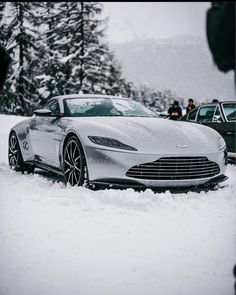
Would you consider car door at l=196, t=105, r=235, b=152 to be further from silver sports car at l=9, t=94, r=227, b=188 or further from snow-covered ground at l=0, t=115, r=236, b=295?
snow-covered ground at l=0, t=115, r=236, b=295

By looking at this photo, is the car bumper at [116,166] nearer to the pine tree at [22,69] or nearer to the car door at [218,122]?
the car door at [218,122]

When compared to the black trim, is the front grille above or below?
above

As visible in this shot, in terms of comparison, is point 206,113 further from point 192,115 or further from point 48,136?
Result: point 48,136

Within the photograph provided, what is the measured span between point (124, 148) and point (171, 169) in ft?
1.87

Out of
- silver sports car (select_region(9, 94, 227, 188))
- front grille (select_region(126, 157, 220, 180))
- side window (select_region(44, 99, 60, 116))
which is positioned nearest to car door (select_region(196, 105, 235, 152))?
silver sports car (select_region(9, 94, 227, 188))

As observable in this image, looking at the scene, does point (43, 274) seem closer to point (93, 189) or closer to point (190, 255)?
point (190, 255)

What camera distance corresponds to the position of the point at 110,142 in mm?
4547

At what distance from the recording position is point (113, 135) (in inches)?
181

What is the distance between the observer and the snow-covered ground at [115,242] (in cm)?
237

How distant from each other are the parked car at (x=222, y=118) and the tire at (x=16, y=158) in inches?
142

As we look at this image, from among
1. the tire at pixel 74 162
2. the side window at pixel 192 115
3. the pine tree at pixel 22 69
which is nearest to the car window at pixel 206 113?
the side window at pixel 192 115

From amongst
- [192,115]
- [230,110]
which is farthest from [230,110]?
[192,115]

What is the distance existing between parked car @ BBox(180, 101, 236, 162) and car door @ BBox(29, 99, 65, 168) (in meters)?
3.31

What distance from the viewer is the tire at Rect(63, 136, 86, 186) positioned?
4.72 m
